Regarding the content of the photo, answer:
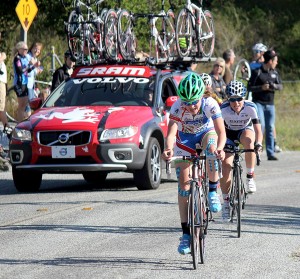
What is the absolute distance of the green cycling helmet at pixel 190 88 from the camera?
10.7 meters

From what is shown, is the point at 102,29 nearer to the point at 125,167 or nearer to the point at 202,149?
the point at 125,167

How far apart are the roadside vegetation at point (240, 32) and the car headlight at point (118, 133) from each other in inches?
403

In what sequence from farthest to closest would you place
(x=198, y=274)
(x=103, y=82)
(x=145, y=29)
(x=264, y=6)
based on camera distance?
(x=264, y=6) → (x=145, y=29) → (x=103, y=82) → (x=198, y=274)

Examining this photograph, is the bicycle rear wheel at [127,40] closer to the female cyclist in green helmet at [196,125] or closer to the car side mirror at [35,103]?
the car side mirror at [35,103]

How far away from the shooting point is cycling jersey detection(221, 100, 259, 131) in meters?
13.8

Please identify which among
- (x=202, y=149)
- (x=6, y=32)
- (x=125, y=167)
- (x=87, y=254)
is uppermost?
(x=202, y=149)

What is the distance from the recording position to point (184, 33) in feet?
66.9

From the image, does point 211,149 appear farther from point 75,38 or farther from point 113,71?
point 75,38

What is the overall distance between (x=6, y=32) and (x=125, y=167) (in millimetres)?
19999

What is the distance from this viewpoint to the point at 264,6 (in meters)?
49.3

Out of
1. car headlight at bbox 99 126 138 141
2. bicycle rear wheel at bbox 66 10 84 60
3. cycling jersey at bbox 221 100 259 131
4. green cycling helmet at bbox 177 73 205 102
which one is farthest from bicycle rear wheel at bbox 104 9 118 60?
green cycling helmet at bbox 177 73 205 102

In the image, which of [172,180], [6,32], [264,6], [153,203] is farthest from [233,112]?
[264,6]

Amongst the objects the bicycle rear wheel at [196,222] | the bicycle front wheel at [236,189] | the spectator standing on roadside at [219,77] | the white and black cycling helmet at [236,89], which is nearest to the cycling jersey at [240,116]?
the white and black cycling helmet at [236,89]

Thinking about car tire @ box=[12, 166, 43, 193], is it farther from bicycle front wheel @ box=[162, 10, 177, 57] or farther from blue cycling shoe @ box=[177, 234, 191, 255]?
blue cycling shoe @ box=[177, 234, 191, 255]
